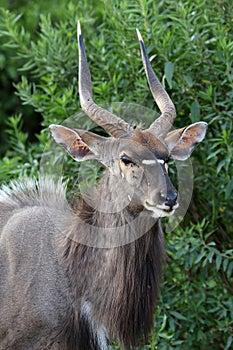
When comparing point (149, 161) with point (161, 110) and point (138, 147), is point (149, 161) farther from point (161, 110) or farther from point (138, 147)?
point (161, 110)

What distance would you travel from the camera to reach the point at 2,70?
11820 mm

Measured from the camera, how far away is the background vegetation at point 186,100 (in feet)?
22.8

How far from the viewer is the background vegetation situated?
6961mm

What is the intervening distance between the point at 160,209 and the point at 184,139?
84cm

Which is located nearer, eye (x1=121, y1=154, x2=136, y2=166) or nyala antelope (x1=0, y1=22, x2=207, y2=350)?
eye (x1=121, y1=154, x2=136, y2=166)

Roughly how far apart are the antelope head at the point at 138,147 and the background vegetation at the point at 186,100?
1.02m

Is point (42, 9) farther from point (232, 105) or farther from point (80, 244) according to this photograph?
point (80, 244)

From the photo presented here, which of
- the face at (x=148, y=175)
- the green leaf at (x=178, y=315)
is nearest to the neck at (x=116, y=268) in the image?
the face at (x=148, y=175)

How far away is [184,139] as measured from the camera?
582 centimetres

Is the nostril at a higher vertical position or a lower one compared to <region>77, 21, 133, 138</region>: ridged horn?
lower

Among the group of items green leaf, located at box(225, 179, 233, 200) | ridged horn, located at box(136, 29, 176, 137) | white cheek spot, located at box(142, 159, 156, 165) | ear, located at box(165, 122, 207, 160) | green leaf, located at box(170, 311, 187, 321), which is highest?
white cheek spot, located at box(142, 159, 156, 165)

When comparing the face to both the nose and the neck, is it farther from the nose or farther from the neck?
the neck

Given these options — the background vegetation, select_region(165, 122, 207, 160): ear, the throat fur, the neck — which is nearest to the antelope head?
select_region(165, 122, 207, 160): ear

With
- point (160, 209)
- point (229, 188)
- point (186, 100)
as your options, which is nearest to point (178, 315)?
point (229, 188)
